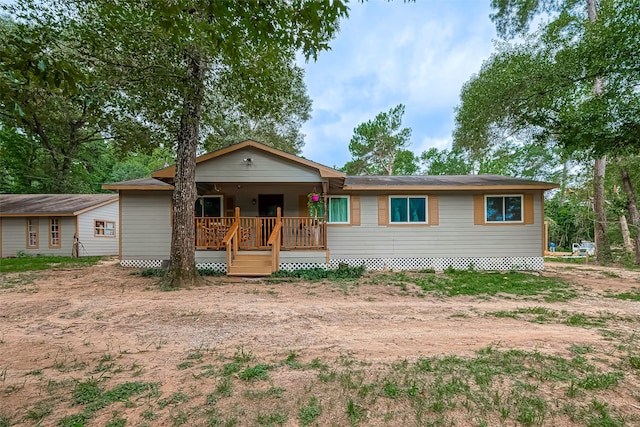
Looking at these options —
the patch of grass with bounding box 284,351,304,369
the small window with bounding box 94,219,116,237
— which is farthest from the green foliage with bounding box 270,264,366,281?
the small window with bounding box 94,219,116,237

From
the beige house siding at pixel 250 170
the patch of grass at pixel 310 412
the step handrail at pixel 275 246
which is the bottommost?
the patch of grass at pixel 310 412

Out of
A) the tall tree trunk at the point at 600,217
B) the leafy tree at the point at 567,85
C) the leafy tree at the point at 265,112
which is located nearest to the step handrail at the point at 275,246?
the leafy tree at the point at 265,112

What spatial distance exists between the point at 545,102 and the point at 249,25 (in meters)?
10.6

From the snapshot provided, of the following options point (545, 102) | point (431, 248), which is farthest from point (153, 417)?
point (545, 102)

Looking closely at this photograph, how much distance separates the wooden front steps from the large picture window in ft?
8.28

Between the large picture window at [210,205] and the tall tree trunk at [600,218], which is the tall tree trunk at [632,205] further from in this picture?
the large picture window at [210,205]

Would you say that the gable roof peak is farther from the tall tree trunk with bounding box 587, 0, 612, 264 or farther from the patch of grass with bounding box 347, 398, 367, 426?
the tall tree trunk with bounding box 587, 0, 612, 264

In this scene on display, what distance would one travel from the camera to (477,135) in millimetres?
11617

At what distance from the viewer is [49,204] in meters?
15.6

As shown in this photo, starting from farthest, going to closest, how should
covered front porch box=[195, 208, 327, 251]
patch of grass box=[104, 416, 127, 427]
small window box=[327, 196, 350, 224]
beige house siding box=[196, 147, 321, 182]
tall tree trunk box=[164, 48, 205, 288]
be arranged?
small window box=[327, 196, 350, 224], covered front porch box=[195, 208, 327, 251], beige house siding box=[196, 147, 321, 182], tall tree trunk box=[164, 48, 205, 288], patch of grass box=[104, 416, 127, 427]

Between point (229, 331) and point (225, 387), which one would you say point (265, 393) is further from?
point (229, 331)

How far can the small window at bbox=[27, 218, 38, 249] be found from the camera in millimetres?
14745

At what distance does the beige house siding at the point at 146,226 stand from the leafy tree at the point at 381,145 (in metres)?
22.3

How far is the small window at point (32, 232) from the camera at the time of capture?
48.4ft
